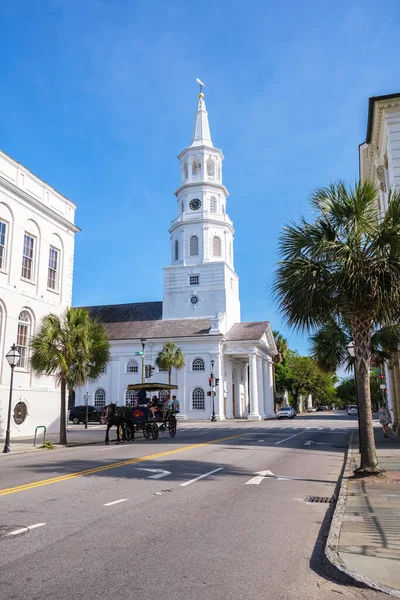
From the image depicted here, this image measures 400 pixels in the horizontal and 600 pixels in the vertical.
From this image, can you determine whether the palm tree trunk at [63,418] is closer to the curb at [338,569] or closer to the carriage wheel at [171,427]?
the carriage wheel at [171,427]

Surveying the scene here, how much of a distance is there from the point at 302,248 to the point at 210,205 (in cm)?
5291

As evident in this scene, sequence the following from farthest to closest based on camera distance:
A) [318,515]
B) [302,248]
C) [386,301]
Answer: [302,248], [386,301], [318,515]

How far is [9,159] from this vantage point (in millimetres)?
25797

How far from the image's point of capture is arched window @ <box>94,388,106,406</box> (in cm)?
5968

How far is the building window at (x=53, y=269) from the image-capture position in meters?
28.9

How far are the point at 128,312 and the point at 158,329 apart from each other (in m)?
7.96

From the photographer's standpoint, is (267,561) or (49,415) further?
(49,415)

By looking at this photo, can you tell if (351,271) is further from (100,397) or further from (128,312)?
(128,312)

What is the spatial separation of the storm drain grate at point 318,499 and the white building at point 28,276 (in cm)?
1836

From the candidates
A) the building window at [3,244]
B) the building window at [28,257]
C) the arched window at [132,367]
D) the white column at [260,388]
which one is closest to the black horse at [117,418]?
the building window at [3,244]

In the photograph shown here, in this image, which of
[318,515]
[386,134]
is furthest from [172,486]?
[386,134]

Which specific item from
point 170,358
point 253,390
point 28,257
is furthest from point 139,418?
point 253,390

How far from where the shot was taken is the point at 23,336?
26.5 m

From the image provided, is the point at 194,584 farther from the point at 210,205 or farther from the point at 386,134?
the point at 210,205
